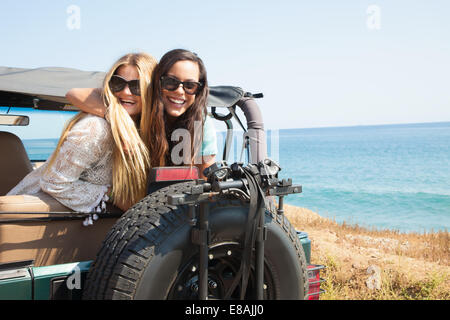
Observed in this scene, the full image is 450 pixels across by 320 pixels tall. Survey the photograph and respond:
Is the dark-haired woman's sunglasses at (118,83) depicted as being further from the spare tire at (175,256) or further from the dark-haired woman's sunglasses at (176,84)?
the spare tire at (175,256)

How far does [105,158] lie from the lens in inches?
87.4

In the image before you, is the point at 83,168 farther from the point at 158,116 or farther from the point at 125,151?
Answer: the point at 158,116

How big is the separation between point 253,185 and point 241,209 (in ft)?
0.40

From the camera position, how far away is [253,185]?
1806 millimetres

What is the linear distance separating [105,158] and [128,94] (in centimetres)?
37

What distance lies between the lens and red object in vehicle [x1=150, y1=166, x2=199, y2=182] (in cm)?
206

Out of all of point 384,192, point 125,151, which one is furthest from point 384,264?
point 384,192

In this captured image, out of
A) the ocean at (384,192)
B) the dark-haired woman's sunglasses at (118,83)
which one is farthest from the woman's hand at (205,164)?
the ocean at (384,192)

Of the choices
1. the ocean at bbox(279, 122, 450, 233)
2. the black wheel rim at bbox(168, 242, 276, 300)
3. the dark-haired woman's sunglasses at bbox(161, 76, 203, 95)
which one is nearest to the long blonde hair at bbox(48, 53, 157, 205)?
the dark-haired woman's sunglasses at bbox(161, 76, 203, 95)

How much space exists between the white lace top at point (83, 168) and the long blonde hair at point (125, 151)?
6cm

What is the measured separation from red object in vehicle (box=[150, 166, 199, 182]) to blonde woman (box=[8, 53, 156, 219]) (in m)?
0.18

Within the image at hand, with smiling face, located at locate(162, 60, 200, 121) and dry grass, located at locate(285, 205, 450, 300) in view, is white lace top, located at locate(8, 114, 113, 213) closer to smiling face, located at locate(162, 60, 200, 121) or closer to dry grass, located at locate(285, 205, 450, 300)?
smiling face, located at locate(162, 60, 200, 121)

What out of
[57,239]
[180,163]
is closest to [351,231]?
[180,163]
